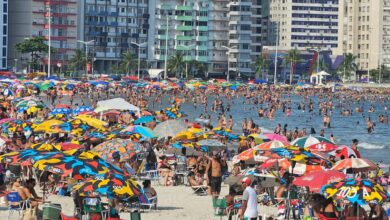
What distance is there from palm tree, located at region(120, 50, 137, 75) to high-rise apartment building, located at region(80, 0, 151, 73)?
91.2 inches

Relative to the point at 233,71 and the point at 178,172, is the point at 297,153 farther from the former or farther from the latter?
the point at 233,71

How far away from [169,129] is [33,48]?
10404cm

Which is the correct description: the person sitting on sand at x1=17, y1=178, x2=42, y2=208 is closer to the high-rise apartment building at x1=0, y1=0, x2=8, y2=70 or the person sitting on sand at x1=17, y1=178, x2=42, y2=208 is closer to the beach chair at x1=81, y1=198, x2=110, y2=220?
the beach chair at x1=81, y1=198, x2=110, y2=220

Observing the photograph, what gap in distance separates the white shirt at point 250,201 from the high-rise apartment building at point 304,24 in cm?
18099

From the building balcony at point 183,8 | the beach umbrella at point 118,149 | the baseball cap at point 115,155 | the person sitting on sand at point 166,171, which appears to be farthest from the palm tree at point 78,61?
the baseball cap at point 115,155

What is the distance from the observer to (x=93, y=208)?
18.4m

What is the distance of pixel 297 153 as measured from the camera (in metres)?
24.3

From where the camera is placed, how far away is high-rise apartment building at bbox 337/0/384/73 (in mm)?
186625

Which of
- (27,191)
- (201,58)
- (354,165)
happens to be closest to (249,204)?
(27,191)

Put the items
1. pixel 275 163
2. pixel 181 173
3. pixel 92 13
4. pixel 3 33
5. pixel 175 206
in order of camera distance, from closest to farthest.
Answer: pixel 175 206 < pixel 275 163 < pixel 181 173 < pixel 3 33 < pixel 92 13

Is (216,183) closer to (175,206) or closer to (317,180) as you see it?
(175,206)

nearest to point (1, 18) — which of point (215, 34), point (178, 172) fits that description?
point (215, 34)

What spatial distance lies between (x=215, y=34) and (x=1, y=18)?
40.2 meters

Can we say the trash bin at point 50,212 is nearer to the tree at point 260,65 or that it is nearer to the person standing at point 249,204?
the person standing at point 249,204
